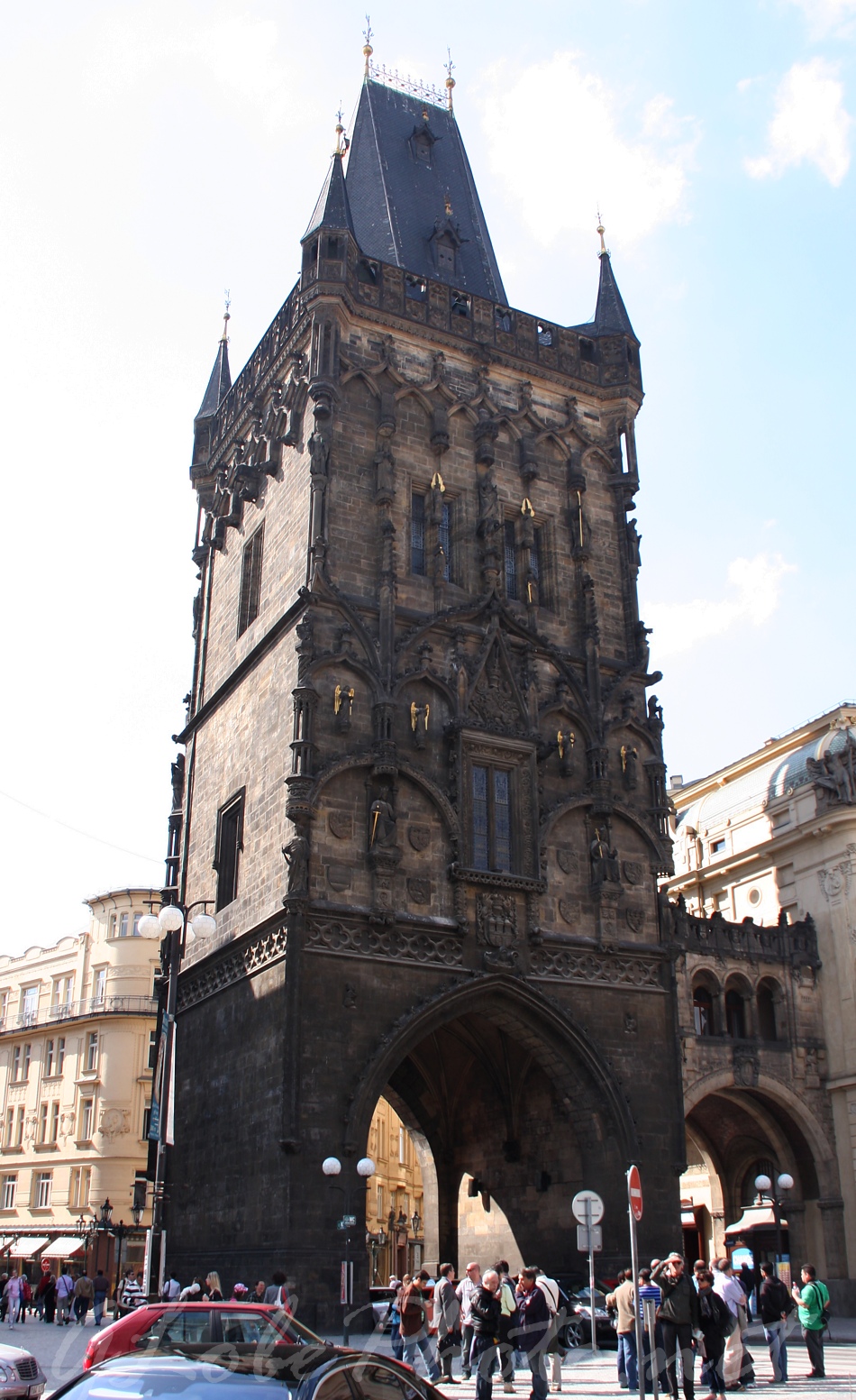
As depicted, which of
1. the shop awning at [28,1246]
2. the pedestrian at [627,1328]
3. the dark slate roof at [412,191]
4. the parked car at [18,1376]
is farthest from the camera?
the shop awning at [28,1246]

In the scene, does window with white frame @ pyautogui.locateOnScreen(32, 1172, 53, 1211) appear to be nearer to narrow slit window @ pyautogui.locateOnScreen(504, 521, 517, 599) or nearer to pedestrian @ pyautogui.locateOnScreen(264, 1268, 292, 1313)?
pedestrian @ pyautogui.locateOnScreen(264, 1268, 292, 1313)

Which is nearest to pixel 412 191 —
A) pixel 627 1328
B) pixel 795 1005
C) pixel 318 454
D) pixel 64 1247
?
pixel 318 454

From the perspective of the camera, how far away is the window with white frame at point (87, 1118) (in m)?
49.4

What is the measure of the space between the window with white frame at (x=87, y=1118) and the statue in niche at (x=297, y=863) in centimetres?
3092

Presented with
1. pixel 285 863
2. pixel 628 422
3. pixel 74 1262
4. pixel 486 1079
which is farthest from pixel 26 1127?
pixel 628 422

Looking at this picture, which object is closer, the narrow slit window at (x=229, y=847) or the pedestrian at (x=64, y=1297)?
the narrow slit window at (x=229, y=847)

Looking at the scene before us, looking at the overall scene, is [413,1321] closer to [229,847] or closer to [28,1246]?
[229,847]

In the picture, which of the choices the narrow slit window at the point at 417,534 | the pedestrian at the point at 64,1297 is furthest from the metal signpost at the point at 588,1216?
the pedestrian at the point at 64,1297

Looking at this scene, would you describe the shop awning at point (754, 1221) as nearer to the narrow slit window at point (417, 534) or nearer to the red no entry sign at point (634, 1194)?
the narrow slit window at point (417, 534)

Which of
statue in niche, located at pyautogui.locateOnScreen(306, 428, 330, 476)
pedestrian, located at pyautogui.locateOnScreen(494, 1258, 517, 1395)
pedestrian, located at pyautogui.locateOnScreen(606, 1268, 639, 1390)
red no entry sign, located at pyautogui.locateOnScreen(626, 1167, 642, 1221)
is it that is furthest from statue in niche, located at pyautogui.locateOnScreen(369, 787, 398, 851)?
red no entry sign, located at pyautogui.locateOnScreen(626, 1167, 642, 1221)

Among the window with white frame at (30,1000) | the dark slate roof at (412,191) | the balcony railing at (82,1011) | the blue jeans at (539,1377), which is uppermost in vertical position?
the dark slate roof at (412,191)

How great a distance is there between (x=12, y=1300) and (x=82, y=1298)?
138 inches

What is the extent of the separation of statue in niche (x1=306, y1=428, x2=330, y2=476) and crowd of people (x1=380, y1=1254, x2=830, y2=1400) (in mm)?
15917

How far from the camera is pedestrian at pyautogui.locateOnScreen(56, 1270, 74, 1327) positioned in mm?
31703
